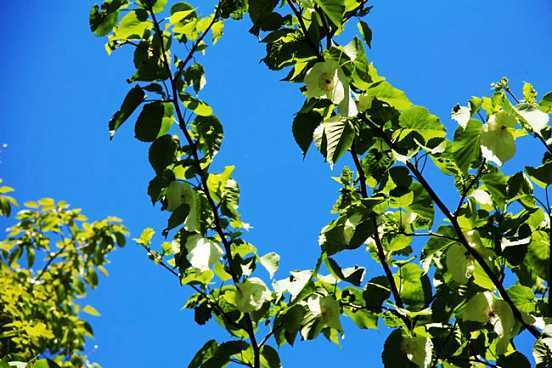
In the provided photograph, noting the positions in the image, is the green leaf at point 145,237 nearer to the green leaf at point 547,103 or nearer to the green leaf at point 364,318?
the green leaf at point 364,318

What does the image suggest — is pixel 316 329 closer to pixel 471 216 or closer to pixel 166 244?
pixel 471 216

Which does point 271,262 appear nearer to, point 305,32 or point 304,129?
point 304,129

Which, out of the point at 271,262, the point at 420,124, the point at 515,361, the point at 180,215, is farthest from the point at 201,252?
the point at 515,361

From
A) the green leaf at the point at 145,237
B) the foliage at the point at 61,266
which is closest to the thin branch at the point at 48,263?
the foliage at the point at 61,266

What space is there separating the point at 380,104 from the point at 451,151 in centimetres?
13

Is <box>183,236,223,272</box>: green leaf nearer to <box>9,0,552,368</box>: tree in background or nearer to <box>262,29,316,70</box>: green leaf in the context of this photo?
<box>9,0,552,368</box>: tree in background

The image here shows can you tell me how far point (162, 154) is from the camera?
103 cm

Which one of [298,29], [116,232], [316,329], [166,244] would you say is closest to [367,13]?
[298,29]

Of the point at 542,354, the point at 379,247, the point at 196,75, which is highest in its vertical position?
the point at 196,75

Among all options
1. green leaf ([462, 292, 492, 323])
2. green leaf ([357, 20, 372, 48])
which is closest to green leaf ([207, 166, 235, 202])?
green leaf ([357, 20, 372, 48])

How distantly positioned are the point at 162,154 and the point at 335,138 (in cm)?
35

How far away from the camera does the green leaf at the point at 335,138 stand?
0.83 meters

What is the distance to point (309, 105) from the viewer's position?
94cm

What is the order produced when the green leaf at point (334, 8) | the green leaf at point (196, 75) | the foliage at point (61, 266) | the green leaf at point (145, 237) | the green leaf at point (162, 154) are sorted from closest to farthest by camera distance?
the green leaf at point (334, 8)
the green leaf at point (162, 154)
the green leaf at point (196, 75)
the green leaf at point (145, 237)
the foliage at point (61, 266)
